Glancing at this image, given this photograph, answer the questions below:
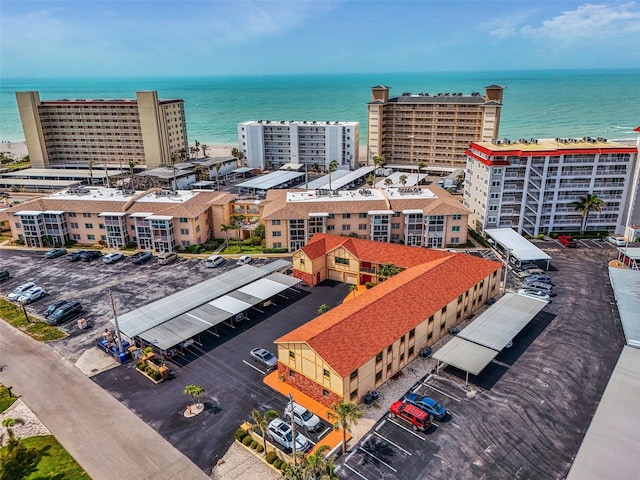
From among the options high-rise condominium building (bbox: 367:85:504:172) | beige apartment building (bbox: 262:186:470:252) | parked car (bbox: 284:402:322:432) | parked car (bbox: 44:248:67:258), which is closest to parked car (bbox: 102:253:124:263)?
parked car (bbox: 44:248:67:258)

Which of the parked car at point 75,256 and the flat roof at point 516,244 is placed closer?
the flat roof at point 516,244

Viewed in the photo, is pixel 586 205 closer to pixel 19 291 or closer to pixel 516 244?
pixel 516 244

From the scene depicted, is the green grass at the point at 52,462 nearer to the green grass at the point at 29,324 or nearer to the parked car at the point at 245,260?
the green grass at the point at 29,324

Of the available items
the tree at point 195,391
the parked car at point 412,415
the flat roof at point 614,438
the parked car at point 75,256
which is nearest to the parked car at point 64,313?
the parked car at point 75,256

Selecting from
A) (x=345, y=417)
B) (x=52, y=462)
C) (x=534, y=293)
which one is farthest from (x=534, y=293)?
(x=52, y=462)

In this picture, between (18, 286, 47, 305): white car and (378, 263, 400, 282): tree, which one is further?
(18, 286, 47, 305): white car

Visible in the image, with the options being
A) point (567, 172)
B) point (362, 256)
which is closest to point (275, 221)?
point (362, 256)

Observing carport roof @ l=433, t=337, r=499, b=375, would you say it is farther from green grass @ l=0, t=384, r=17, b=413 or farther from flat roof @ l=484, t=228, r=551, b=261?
green grass @ l=0, t=384, r=17, b=413
